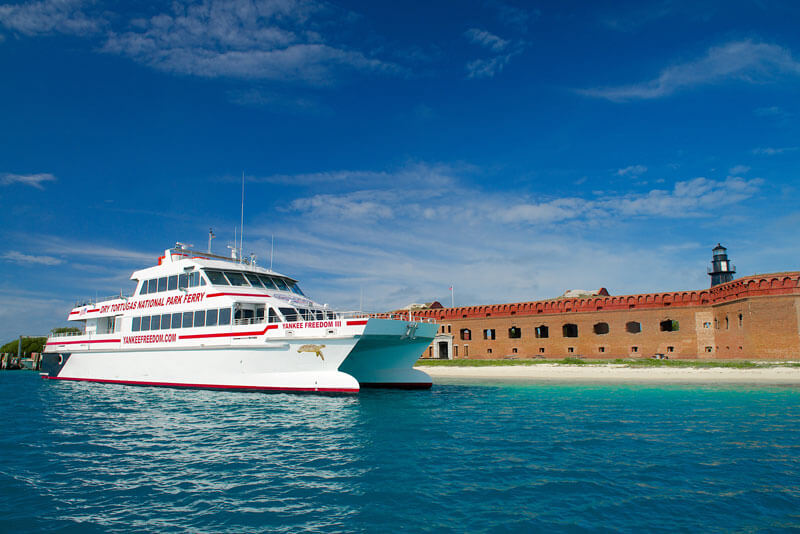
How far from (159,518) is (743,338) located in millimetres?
37956

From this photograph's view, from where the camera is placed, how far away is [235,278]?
23891 mm

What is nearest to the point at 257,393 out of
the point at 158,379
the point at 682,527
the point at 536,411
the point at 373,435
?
the point at 158,379

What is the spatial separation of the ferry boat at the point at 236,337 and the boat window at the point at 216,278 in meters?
0.07

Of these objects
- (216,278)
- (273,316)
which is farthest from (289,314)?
(216,278)

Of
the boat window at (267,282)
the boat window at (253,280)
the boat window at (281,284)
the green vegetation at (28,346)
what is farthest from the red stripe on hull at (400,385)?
the green vegetation at (28,346)

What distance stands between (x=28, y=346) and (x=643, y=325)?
8532cm

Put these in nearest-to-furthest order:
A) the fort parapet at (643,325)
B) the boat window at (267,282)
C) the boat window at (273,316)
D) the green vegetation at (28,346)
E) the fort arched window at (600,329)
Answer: the boat window at (273,316) → the boat window at (267,282) → the fort parapet at (643,325) → the fort arched window at (600,329) → the green vegetation at (28,346)

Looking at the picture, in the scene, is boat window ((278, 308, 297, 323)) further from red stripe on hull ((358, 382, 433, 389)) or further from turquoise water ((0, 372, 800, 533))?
turquoise water ((0, 372, 800, 533))

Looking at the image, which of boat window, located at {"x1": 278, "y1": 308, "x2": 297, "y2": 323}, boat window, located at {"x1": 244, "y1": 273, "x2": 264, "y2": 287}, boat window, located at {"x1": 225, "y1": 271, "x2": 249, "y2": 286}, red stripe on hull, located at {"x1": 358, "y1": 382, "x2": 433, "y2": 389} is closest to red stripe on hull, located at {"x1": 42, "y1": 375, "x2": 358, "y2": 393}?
boat window, located at {"x1": 278, "y1": 308, "x2": 297, "y2": 323}

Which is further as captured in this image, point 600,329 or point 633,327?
point 600,329

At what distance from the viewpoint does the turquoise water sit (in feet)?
22.9

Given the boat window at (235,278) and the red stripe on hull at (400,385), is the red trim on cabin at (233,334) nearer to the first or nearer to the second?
the boat window at (235,278)

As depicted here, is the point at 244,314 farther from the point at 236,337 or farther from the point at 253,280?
the point at 253,280

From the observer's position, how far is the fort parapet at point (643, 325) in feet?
105
